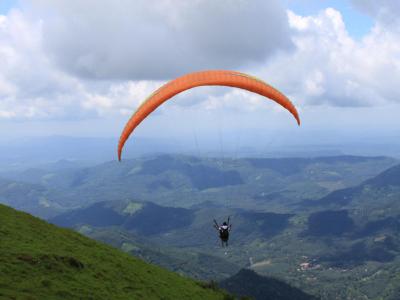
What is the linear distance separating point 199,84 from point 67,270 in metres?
36.0

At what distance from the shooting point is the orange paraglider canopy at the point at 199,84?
3159 centimetres

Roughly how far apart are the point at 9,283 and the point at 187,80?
27.2 m

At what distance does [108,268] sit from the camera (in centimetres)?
6831

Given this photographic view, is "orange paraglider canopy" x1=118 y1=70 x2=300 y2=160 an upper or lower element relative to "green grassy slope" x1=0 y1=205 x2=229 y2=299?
upper

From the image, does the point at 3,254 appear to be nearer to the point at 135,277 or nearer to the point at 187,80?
the point at 135,277

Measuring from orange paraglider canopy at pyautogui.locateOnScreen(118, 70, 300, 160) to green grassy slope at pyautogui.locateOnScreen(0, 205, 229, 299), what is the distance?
18.6 metres

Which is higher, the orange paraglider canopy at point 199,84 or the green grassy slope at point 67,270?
the orange paraglider canopy at point 199,84

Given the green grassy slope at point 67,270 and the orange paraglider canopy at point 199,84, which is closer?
the orange paraglider canopy at point 199,84

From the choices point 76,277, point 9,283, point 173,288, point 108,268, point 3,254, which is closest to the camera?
point 9,283

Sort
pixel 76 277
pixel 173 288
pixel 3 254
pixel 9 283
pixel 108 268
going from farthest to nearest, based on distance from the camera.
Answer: pixel 173 288, pixel 108 268, pixel 76 277, pixel 3 254, pixel 9 283

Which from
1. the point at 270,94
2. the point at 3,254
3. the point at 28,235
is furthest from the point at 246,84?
the point at 28,235

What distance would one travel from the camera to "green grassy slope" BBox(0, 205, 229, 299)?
44209 millimetres

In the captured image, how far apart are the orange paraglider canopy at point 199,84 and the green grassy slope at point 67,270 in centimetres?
1859

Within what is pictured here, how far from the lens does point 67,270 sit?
179 feet
